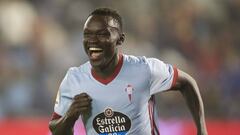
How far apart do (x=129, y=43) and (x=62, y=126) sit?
4.35 m

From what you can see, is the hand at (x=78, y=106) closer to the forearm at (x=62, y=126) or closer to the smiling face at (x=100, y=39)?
the forearm at (x=62, y=126)

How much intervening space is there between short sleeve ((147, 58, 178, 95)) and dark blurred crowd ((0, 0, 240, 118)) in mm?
3686

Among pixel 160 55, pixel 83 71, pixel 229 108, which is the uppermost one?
pixel 83 71

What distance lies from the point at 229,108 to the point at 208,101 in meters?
0.24

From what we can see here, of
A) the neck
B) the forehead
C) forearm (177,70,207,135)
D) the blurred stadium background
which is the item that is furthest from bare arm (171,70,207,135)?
the blurred stadium background

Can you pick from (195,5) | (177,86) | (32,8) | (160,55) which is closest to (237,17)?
(195,5)

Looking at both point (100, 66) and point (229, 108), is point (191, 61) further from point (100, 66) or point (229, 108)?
point (100, 66)

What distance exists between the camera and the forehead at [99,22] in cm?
349

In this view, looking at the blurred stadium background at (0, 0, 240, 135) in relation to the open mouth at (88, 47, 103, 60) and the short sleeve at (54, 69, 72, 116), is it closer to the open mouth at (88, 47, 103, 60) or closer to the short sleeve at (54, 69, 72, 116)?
the short sleeve at (54, 69, 72, 116)

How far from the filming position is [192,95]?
3.78 metres

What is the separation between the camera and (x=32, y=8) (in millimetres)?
8203

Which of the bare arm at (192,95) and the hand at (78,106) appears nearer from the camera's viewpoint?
the hand at (78,106)

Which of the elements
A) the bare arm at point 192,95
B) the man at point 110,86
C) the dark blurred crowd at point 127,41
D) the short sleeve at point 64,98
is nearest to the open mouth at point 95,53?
the man at point 110,86

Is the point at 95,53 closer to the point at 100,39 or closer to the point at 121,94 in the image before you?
the point at 100,39
